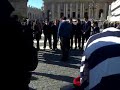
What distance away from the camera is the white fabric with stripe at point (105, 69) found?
3.02 metres

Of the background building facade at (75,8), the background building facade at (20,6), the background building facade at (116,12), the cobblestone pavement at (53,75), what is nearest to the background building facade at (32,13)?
the background building facade at (75,8)

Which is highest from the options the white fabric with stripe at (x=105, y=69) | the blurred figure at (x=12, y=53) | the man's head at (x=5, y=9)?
the man's head at (x=5, y=9)

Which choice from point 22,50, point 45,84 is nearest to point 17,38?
point 22,50

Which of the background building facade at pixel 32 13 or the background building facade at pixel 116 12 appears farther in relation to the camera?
the background building facade at pixel 32 13

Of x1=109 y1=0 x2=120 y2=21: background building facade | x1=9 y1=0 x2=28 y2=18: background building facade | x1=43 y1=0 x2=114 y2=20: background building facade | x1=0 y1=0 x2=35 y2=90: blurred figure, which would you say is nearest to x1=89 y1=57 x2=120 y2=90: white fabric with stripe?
x1=0 y1=0 x2=35 y2=90: blurred figure

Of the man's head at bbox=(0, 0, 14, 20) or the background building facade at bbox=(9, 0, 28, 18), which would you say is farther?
the background building facade at bbox=(9, 0, 28, 18)

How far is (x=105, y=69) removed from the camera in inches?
121

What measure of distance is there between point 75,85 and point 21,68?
1636mm

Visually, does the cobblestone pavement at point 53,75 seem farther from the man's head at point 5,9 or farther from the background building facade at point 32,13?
the background building facade at point 32,13

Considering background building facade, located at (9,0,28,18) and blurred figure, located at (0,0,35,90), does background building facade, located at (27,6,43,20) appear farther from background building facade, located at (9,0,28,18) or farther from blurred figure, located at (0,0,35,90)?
blurred figure, located at (0,0,35,90)

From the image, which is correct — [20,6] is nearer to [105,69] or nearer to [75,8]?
[105,69]

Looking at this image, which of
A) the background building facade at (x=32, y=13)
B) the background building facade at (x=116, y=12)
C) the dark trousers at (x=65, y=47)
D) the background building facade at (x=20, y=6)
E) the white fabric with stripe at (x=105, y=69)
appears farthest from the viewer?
the background building facade at (x=32, y=13)

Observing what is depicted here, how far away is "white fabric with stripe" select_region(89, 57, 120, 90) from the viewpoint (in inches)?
119

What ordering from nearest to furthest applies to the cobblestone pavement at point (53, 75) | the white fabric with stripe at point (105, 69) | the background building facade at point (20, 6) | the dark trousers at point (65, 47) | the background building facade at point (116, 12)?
1. the white fabric with stripe at point (105, 69)
2. the cobblestone pavement at point (53, 75)
3. the dark trousers at point (65, 47)
4. the background building facade at point (20, 6)
5. the background building facade at point (116, 12)
